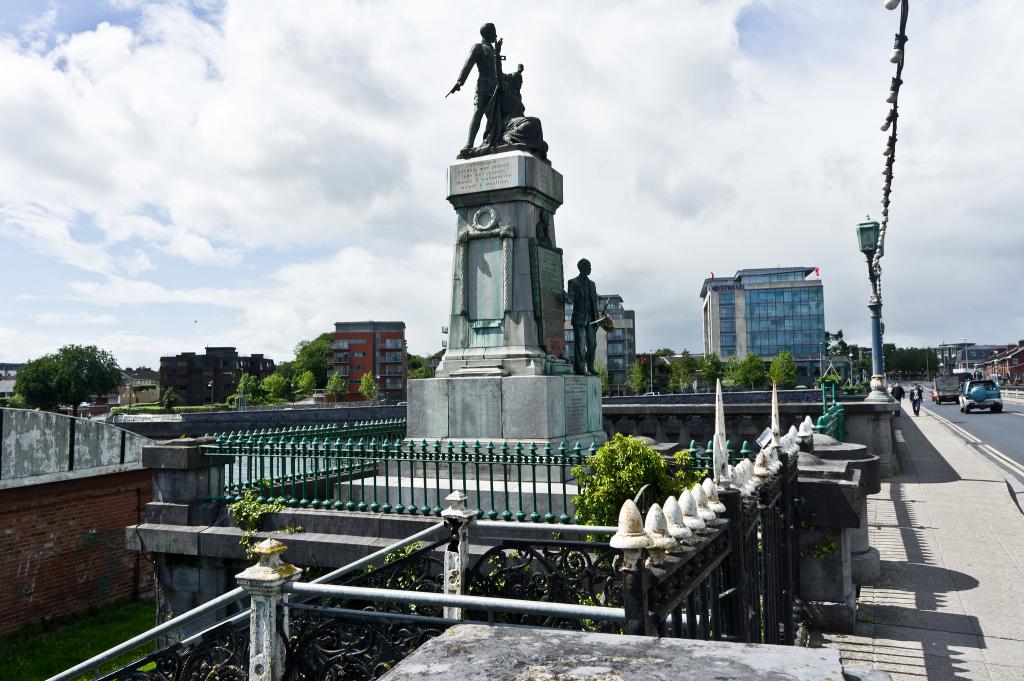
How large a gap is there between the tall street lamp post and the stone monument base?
32.3 feet

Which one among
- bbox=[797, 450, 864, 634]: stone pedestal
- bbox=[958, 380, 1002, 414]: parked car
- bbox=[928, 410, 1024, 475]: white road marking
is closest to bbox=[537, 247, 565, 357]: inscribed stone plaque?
bbox=[797, 450, 864, 634]: stone pedestal

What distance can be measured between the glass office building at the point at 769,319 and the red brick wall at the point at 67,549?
11193cm

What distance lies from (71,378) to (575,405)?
368 ft

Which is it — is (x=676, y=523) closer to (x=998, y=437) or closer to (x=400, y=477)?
(x=400, y=477)

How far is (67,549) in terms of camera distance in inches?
523

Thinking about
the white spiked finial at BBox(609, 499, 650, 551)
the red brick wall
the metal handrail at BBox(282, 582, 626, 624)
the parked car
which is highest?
the white spiked finial at BBox(609, 499, 650, 551)

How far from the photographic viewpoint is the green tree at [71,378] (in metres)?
101

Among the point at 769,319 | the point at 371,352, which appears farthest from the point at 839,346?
the point at 371,352

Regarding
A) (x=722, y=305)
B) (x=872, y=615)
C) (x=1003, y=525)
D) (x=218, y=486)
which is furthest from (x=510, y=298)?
(x=722, y=305)

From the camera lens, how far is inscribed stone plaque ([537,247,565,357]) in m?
12.6

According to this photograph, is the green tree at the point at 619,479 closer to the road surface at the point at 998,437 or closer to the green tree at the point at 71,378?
the road surface at the point at 998,437

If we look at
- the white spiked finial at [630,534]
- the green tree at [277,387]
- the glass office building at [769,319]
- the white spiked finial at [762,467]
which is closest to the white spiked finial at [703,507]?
the white spiked finial at [630,534]

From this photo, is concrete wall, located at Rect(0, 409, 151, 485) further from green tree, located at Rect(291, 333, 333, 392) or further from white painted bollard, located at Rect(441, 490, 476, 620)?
green tree, located at Rect(291, 333, 333, 392)

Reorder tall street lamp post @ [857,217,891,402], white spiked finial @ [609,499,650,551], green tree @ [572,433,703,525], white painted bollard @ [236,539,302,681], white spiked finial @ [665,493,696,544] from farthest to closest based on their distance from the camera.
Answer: tall street lamp post @ [857,217,891,402] → green tree @ [572,433,703,525] → white painted bollard @ [236,539,302,681] → white spiked finial @ [665,493,696,544] → white spiked finial @ [609,499,650,551]
